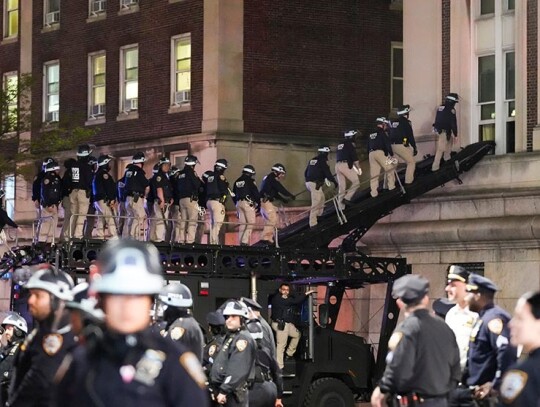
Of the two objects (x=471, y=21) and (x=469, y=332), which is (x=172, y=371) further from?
(x=471, y=21)

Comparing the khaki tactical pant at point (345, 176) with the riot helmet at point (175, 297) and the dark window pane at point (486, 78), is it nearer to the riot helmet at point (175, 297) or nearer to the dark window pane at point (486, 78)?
the dark window pane at point (486, 78)

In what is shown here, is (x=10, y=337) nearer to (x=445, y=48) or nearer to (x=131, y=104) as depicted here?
(x=445, y=48)

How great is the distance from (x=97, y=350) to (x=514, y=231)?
2570cm

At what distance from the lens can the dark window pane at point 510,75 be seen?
33.7 metres

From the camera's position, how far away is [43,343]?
398 inches

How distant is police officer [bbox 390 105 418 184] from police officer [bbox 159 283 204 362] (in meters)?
16.7

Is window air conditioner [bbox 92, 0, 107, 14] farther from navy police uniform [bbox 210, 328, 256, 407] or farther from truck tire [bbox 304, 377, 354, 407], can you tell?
navy police uniform [bbox 210, 328, 256, 407]

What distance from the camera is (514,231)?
3170 cm

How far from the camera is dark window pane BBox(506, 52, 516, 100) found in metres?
33.7

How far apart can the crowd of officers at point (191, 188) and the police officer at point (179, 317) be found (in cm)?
1515

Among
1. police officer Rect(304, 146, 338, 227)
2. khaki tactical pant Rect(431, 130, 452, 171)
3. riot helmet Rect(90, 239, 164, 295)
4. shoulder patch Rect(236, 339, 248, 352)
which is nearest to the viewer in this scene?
riot helmet Rect(90, 239, 164, 295)

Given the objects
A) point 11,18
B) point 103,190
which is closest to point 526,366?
point 103,190

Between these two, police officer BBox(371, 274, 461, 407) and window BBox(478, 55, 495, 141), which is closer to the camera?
police officer BBox(371, 274, 461, 407)

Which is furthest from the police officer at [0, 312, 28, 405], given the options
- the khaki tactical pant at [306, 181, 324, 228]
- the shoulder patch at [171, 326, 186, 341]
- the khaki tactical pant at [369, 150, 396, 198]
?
the khaki tactical pant at [369, 150, 396, 198]
